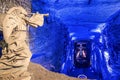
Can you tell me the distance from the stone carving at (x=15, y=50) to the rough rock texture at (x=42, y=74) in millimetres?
928

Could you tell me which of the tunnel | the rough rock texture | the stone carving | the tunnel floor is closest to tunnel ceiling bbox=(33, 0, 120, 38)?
the tunnel

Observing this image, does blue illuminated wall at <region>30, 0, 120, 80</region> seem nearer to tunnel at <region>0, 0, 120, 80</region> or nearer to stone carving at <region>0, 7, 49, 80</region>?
tunnel at <region>0, 0, 120, 80</region>

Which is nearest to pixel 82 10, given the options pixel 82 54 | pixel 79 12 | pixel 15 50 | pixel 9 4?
pixel 79 12

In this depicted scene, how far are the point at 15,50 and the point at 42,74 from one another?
1.21 m

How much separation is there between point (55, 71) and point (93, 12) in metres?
1.34

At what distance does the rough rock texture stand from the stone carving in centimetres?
93

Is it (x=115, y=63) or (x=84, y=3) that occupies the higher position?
(x=84, y=3)

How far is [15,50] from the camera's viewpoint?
4141 mm

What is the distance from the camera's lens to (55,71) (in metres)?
5.43

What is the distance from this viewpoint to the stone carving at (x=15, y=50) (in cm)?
410

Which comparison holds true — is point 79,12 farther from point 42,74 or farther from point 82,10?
point 42,74

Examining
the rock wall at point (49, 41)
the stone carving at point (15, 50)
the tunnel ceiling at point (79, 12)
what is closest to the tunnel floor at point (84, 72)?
the rock wall at point (49, 41)

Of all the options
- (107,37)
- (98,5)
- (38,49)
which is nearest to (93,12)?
(98,5)

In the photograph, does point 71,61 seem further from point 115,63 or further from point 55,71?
point 115,63
